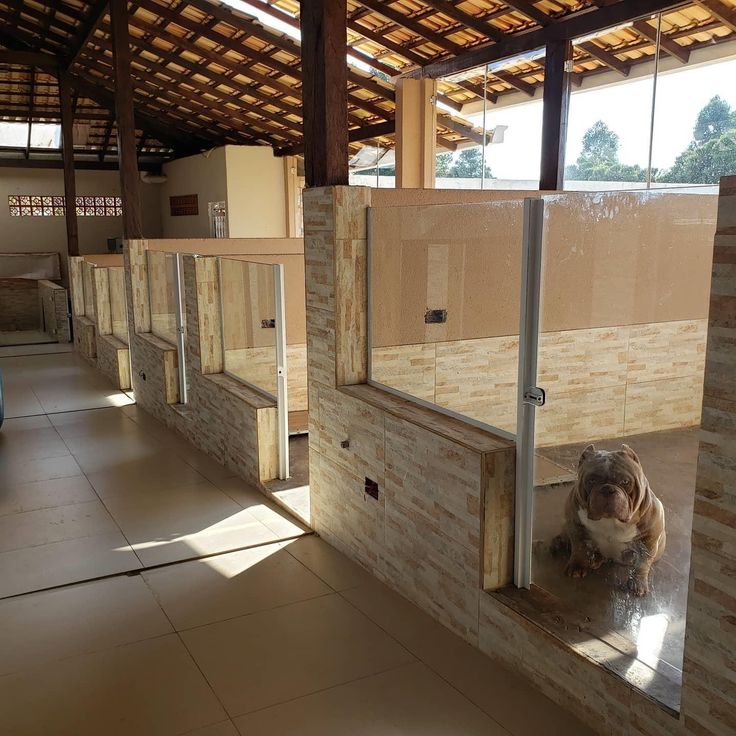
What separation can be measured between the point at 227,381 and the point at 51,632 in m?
3.13

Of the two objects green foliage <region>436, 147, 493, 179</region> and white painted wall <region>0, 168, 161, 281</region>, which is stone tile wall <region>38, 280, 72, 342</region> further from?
green foliage <region>436, 147, 493, 179</region>

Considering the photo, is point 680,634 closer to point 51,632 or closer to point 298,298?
point 51,632

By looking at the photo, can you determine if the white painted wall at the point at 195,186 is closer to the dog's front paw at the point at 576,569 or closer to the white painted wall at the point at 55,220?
the white painted wall at the point at 55,220

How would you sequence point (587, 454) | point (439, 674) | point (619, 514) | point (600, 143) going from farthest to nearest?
point (600, 143) < point (439, 674) < point (587, 454) < point (619, 514)

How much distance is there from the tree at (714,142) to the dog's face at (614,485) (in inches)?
119

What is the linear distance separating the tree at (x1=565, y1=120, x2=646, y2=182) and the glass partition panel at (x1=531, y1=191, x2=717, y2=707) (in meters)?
3.59

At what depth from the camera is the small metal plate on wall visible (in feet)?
13.8

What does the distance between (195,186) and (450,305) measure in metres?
16.2

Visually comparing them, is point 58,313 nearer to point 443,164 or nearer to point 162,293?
point 162,293

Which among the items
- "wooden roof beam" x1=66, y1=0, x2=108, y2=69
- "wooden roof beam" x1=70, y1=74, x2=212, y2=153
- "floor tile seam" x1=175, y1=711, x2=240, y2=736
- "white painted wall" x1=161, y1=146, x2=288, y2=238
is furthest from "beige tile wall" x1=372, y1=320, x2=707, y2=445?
"wooden roof beam" x1=70, y1=74, x2=212, y2=153

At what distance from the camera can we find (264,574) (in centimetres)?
440

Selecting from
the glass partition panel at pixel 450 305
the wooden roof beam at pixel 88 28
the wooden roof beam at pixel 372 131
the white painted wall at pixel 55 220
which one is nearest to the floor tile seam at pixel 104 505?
the glass partition panel at pixel 450 305

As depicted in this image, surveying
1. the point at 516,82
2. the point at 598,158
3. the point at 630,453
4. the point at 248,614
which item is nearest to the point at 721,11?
the point at 598,158

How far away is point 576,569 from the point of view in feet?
10.5
